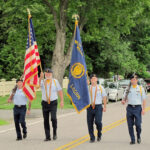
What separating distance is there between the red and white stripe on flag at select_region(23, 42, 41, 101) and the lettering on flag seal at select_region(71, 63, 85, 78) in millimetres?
1286

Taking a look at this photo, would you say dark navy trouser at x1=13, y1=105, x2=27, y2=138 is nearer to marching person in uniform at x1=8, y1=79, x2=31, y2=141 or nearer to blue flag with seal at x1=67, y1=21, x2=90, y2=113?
marching person in uniform at x1=8, y1=79, x2=31, y2=141

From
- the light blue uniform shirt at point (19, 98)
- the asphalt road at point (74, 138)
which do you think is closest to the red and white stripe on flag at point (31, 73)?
the light blue uniform shirt at point (19, 98)

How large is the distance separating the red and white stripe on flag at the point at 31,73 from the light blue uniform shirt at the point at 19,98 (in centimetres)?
12

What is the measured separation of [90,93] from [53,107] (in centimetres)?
102

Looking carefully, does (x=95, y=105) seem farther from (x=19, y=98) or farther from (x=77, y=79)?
(x=19, y=98)

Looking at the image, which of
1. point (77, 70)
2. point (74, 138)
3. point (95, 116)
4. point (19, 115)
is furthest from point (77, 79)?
point (19, 115)

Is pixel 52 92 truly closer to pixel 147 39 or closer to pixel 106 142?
pixel 106 142

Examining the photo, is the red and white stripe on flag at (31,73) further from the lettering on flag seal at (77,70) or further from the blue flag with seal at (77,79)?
the lettering on flag seal at (77,70)

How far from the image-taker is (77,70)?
11.5 metres

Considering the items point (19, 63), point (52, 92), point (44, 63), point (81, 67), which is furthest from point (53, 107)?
point (44, 63)

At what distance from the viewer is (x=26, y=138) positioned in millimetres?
11594

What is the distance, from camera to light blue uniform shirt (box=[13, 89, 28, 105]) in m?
11.4

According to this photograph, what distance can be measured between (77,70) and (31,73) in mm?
1587

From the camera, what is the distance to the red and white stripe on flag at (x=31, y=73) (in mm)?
11670
